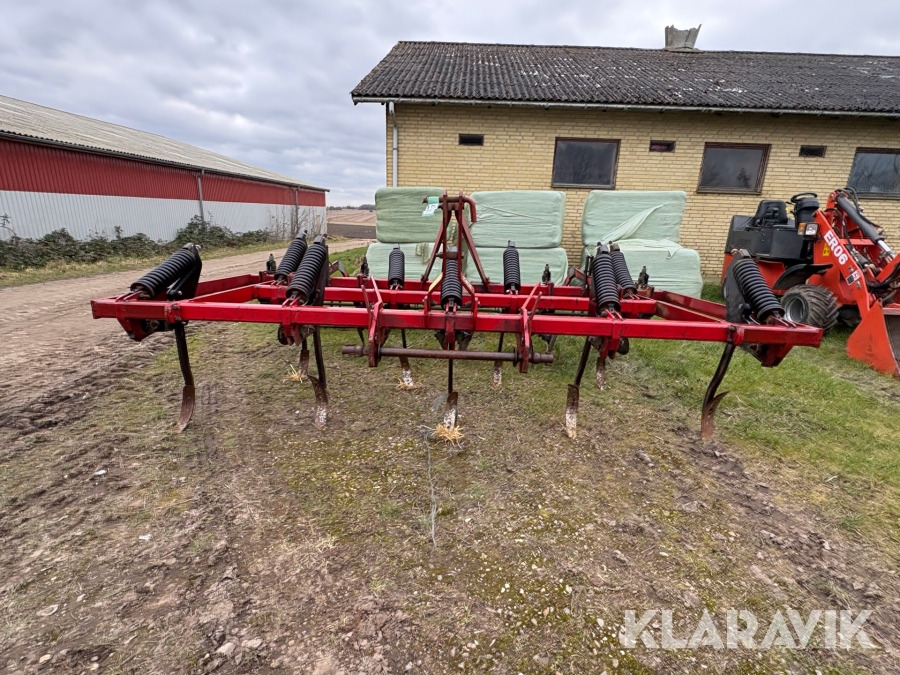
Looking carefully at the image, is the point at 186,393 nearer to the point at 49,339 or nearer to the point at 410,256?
the point at 49,339

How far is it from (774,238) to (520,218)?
3.51 meters

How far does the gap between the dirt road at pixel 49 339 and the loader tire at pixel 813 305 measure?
7.20 m

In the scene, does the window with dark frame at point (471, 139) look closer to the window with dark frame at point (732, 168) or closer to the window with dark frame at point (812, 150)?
the window with dark frame at point (732, 168)

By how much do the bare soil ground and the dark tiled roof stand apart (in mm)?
7219

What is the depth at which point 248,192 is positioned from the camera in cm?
2134

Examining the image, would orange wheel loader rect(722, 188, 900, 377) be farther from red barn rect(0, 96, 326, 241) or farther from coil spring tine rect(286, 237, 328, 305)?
red barn rect(0, 96, 326, 241)

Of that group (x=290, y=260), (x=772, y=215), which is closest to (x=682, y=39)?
(x=772, y=215)

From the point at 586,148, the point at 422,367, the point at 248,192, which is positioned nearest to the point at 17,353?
the point at 422,367

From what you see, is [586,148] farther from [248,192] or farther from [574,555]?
[248,192]

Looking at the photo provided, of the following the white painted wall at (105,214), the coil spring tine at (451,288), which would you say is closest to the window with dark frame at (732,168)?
the coil spring tine at (451,288)

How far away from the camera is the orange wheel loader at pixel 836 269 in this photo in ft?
14.1

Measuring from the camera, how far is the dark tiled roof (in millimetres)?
8180

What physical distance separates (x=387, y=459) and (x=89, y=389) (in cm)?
270

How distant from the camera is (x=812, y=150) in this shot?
8.68 meters
